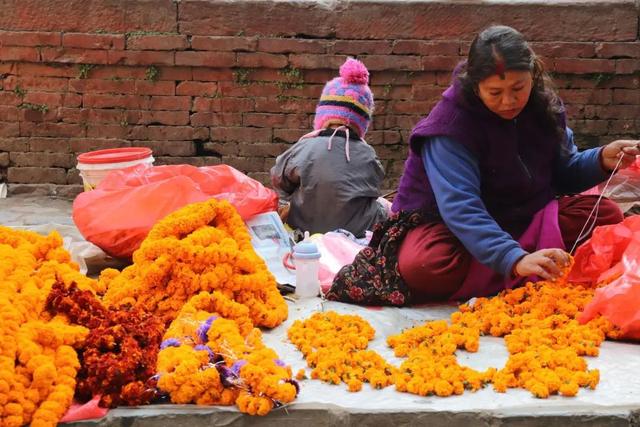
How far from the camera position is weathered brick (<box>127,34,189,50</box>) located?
22.3ft

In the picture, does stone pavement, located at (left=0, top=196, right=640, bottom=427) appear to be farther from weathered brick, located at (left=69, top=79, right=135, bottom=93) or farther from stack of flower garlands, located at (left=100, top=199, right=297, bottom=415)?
weathered brick, located at (left=69, top=79, right=135, bottom=93)

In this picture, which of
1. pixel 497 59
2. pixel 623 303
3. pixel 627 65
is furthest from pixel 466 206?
pixel 627 65

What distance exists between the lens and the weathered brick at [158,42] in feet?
22.3

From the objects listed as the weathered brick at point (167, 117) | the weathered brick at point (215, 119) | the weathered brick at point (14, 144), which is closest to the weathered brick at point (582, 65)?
the weathered brick at point (215, 119)

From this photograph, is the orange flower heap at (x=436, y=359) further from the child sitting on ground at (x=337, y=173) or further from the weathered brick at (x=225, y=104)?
the weathered brick at (x=225, y=104)

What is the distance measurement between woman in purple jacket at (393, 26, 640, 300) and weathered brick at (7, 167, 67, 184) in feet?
12.3

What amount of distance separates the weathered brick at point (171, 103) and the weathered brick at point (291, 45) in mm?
708

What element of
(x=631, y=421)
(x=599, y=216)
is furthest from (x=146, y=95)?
(x=631, y=421)

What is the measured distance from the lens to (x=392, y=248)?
4.12 metres

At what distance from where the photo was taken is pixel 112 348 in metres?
2.99

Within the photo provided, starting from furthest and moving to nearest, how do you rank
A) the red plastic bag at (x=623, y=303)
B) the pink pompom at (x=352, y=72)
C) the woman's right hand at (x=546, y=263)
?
the pink pompom at (x=352, y=72) < the woman's right hand at (x=546, y=263) < the red plastic bag at (x=623, y=303)

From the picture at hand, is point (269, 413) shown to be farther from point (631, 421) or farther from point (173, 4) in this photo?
point (173, 4)

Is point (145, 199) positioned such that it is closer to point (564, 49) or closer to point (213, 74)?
point (213, 74)

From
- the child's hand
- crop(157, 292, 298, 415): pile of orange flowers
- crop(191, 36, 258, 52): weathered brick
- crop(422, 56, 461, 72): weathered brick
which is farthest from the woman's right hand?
crop(191, 36, 258, 52): weathered brick
